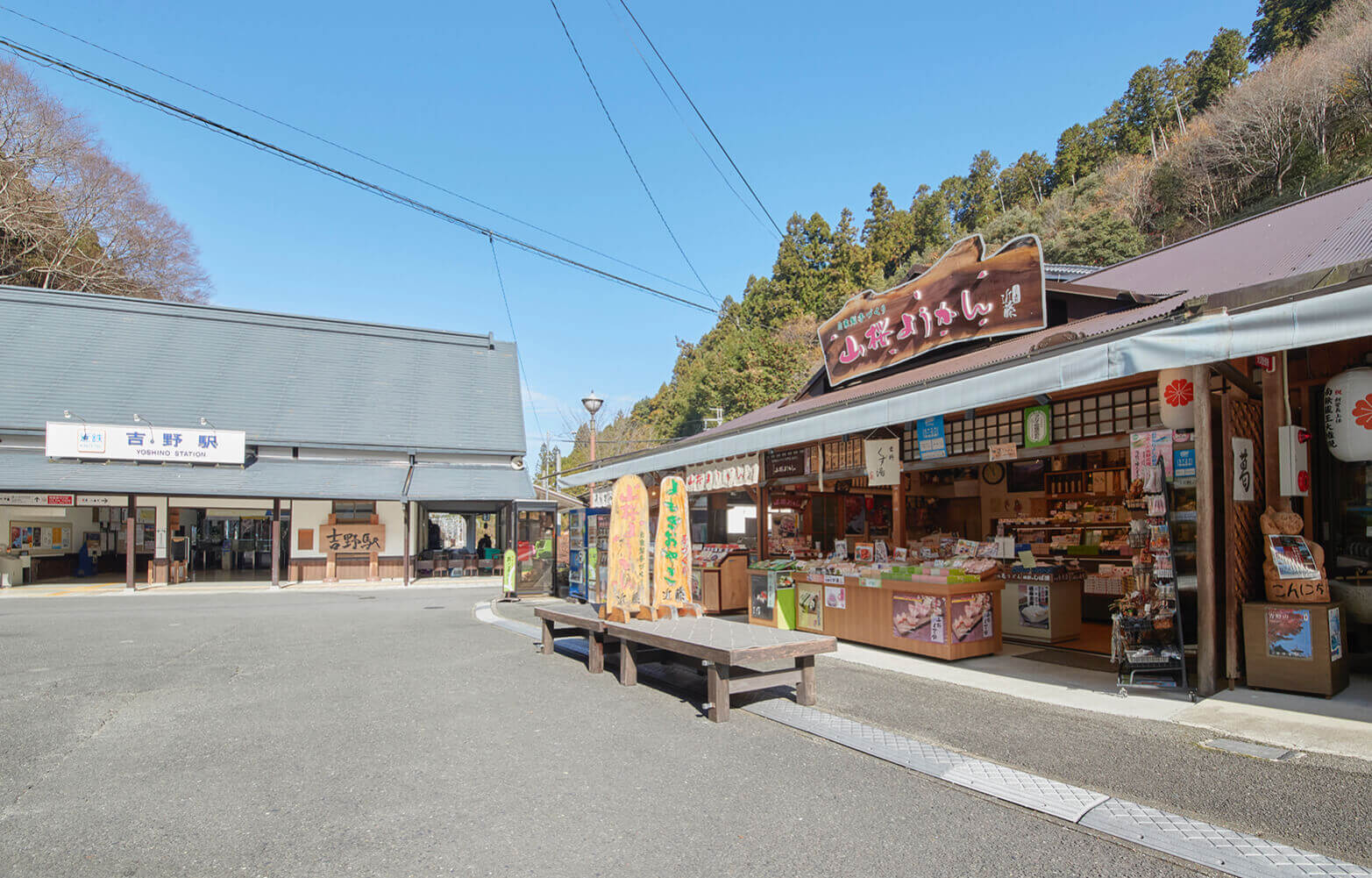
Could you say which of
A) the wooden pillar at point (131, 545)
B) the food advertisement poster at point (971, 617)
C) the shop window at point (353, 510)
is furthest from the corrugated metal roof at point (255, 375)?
the food advertisement poster at point (971, 617)

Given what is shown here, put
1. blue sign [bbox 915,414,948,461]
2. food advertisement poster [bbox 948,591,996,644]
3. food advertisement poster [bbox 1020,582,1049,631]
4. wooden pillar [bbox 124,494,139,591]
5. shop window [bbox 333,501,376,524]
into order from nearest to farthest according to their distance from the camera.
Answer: food advertisement poster [bbox 948,591,996,644]
food advertisement poster [bbox 1020,582,1049,631]
blue sign [bbox 915,414,948,461]
wooden pillar [bbox 124,494,139,591]
shop window [bbox 333,501,376,524]

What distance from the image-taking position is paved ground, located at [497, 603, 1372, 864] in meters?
3.70

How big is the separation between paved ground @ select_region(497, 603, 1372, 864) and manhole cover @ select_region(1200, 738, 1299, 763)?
65mm

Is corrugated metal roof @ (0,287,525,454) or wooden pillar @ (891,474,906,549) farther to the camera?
corrugated metal roof @ (0,287,525,454)

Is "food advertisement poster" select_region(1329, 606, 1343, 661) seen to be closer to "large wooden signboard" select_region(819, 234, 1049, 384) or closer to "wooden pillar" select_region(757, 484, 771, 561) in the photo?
"large wooden signboard" select_region(819, 234, 1049, 384)

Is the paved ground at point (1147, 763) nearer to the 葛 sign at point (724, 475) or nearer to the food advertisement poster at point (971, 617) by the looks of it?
the food advertisement poster at point (971, 617)

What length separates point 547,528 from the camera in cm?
1942

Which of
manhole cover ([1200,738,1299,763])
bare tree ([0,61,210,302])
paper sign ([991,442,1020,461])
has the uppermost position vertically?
bare tree ([0,61,210,302])

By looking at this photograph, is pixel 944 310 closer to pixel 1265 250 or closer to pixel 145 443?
pixel 1265 250

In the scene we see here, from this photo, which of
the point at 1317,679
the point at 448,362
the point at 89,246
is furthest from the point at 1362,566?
the point at 89,246

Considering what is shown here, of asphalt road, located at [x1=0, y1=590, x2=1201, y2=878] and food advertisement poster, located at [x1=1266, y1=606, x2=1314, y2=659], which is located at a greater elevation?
food advertisement poster, located at [x1=1266, y1=606, x2=1314, y2=659]

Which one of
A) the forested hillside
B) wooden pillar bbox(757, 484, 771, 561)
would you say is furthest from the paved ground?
the forested hillside

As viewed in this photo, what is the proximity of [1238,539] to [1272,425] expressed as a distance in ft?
3.66

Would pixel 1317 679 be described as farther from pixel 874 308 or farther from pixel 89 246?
pixel 89 246
